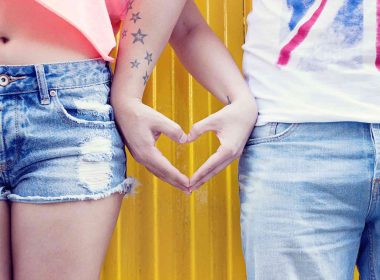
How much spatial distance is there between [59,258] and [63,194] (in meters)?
0.13

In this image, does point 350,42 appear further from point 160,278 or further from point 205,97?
point 160,278

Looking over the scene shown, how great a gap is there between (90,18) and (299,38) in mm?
443

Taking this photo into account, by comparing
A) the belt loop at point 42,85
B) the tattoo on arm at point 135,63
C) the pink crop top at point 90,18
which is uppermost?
the pink crop top at point 90,18

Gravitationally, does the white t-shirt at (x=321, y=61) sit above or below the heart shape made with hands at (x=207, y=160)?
above

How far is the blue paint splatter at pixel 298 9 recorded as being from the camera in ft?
4.20

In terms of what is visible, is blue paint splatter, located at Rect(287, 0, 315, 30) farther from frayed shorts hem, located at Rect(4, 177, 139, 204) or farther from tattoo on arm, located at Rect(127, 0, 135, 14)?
frayed shorts hem, located at Rect(4, 177, 139, 204)

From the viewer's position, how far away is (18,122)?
1170 mm

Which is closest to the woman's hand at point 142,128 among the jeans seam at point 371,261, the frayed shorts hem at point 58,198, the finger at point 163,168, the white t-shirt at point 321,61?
the finger at point 163,168

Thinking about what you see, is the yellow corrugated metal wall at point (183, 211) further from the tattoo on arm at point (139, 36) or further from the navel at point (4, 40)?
the navel at point (4, 40)

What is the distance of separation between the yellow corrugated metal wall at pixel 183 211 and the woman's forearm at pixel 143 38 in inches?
18.8

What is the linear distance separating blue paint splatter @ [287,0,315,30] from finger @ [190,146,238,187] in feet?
0.97

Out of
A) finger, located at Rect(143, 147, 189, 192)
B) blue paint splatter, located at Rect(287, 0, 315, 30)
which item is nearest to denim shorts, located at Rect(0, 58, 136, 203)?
finger, located at Rect(143, 147, 189, 192)

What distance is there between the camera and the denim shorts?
1.17 meters

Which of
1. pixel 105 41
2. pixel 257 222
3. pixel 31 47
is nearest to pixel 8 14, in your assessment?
pixel 31 47
